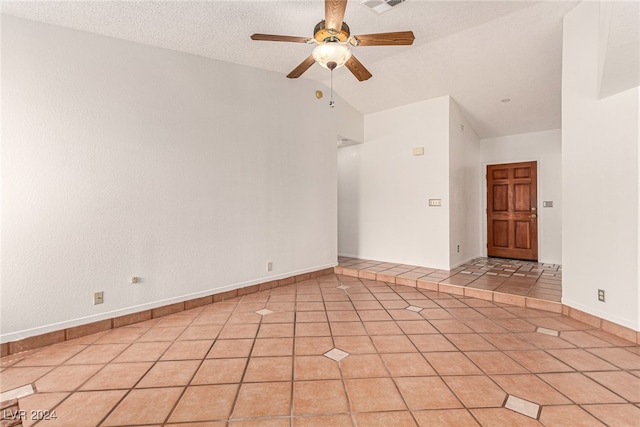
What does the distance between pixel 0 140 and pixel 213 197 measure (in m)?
1.77

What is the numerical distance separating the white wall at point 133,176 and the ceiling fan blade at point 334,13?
190 centimetres

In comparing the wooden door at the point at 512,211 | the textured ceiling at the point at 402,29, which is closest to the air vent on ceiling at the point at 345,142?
the textured ceiling at the point at 402,29

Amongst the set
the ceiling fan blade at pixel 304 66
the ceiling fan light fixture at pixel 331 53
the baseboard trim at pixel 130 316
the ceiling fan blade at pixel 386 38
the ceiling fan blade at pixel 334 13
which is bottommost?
the baseboard trim at pixel 130 316

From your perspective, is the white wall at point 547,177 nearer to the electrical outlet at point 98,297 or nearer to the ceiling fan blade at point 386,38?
the ceiling fan blade at point 386,38

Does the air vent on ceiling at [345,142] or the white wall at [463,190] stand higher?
the air vent on ceiling at [345,142]

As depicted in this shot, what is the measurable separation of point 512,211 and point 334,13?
17.8ft

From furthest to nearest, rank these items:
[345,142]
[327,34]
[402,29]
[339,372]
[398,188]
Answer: [345,142], [398,188], [402,29], [327,34], [339,372]

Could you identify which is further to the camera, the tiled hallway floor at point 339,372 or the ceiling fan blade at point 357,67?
the ceiling fan blade at point 357,67

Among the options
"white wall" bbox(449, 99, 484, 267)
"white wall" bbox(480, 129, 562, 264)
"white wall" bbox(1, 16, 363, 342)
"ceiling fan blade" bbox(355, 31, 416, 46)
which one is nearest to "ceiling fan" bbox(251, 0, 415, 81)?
"ceiling fan blade" bbox(355, 31, 416, 46)

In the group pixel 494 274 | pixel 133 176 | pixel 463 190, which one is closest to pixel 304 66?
pixel 133 176

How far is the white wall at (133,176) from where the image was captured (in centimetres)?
243

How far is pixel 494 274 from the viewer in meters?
4.45

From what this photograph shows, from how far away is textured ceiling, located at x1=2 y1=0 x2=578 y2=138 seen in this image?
2621 millimetres

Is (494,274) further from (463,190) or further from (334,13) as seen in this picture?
(334,13)
